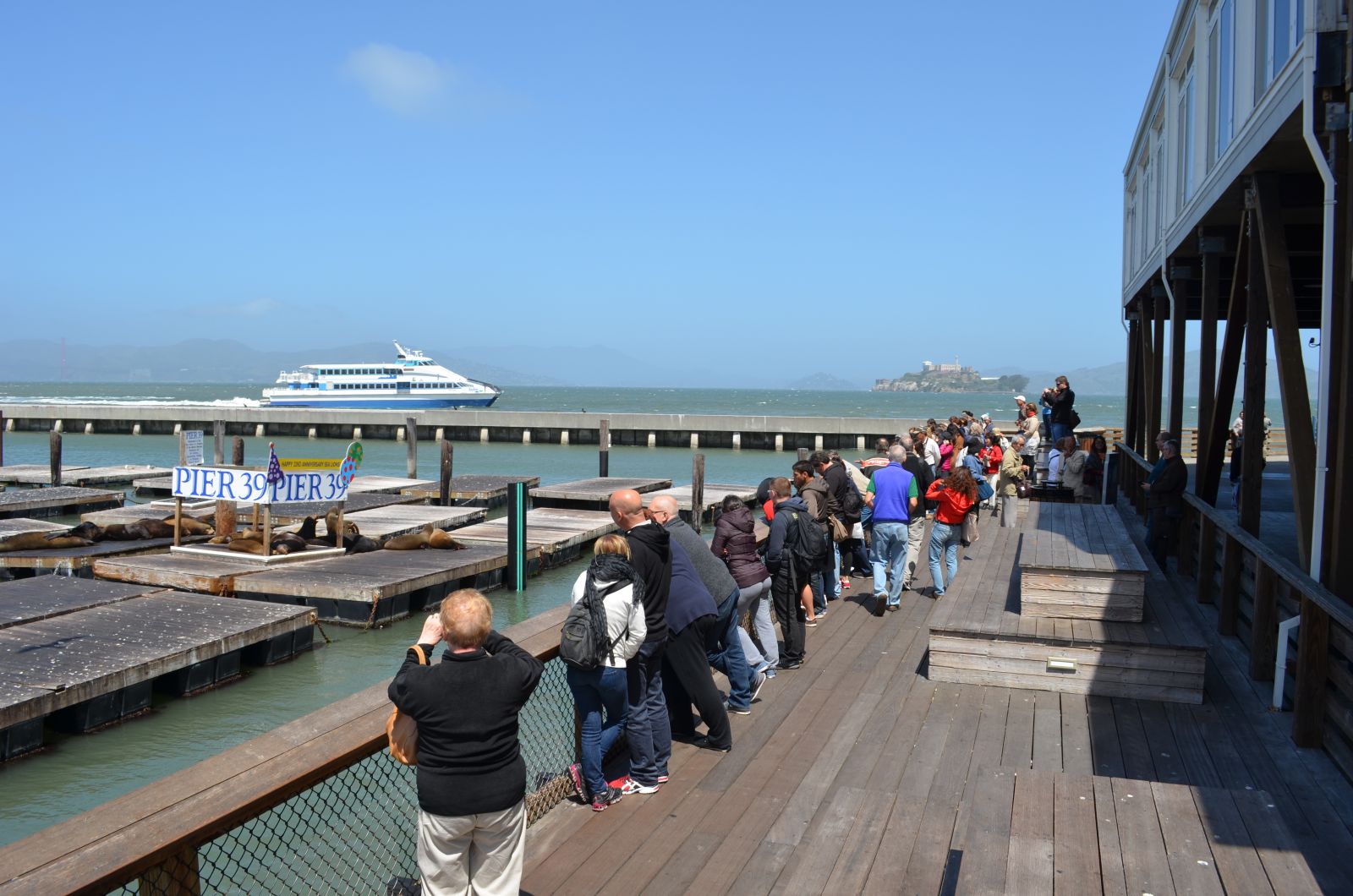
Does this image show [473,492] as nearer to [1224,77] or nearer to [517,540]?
[517,540]

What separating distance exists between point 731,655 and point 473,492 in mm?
18774

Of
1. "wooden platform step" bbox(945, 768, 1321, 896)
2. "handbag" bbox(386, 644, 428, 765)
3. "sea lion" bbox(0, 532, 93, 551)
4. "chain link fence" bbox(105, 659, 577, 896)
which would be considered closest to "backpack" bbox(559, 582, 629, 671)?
"chain link fence" bbox(105, 659, 577, 896)

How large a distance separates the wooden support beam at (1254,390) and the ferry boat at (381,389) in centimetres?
6569

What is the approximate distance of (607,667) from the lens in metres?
4.76

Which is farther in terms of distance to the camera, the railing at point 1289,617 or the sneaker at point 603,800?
the railing at point 1289,617

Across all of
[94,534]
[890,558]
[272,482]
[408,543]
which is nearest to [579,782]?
[890,558]

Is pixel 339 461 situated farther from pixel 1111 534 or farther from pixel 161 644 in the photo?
pixel 1111 534

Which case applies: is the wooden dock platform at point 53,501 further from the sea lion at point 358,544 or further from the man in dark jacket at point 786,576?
the man in dark jacket at point 786,576

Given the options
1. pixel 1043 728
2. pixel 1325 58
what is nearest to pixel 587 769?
pixel 1043 728

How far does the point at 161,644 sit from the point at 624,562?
7.29 m

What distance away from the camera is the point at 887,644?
8.24 meters

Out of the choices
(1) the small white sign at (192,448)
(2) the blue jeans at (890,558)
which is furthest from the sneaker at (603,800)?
(1) the small white sign at (192,448)

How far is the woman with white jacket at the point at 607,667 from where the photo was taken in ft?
15.3

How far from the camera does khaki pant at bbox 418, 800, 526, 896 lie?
133 inches
